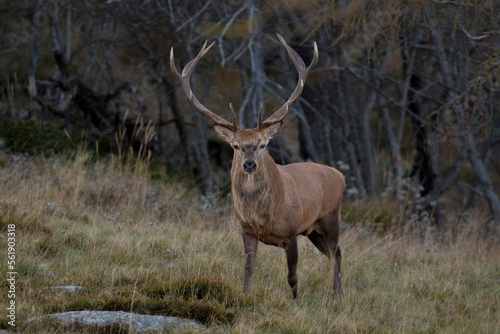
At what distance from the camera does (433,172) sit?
13.0 meters

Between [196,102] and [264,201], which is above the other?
[196,102]

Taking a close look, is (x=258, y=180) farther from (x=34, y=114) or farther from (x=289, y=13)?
(x=34, y=114)

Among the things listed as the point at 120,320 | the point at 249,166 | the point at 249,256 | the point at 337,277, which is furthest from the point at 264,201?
the point at 120,320

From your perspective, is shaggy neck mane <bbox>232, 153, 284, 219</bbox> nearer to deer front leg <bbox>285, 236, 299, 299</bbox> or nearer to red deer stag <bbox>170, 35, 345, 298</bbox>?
red deer stag <bbox>170, 35, 345, 298</bbox>

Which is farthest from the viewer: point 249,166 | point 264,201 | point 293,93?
point 293,93

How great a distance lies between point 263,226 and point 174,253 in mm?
1239

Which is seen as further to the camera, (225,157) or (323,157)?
(225,157)

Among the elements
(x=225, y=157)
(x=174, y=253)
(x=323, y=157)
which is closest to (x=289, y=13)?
(x=323, y=157)

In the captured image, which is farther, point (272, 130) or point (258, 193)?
point (272, 130)

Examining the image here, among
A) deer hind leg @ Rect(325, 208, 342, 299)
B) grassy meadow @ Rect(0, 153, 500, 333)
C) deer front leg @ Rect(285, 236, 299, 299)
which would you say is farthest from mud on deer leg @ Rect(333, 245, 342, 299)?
deer front leg @ Rect(285, 236, 299, 299)

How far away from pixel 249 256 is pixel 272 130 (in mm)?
1147

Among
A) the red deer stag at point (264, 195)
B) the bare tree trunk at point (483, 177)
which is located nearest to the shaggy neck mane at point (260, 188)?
the red deer stag at point (264, 195)

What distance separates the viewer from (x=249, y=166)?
19.1 feet

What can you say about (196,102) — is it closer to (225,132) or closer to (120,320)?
(225,132)
